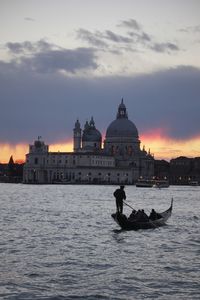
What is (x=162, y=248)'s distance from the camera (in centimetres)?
2259

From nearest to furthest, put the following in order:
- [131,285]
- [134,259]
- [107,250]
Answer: [131,285]
[134,259]
[107,250]

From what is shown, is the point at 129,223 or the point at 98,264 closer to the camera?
the point at 98,264

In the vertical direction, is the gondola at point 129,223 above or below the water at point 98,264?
above

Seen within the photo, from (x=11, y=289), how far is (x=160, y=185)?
512ft

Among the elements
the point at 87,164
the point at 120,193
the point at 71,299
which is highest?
the point at 87,164

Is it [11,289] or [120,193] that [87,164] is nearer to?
[120,193]

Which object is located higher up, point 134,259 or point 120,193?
point 120,193

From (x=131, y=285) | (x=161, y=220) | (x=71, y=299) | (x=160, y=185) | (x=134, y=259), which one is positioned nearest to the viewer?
(x=71, y=299)

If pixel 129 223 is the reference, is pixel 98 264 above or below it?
below

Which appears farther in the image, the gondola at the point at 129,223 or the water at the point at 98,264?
the gondola at the point at 129,223

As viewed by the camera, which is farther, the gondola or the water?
the gondola

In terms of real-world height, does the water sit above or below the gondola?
below

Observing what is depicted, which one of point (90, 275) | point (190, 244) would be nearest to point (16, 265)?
point (90, 275)

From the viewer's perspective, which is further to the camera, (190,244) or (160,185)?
(160,185)
